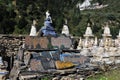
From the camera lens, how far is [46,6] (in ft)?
118

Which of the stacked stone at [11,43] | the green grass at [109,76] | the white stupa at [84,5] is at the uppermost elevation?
the white stupa at [84,5]

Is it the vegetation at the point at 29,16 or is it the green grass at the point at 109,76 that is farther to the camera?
the vegetation at the point at 29,16

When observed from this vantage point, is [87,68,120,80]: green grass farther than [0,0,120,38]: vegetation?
No

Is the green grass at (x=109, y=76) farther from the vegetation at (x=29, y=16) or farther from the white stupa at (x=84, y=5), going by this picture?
the white stupa at (x=84, y=5)

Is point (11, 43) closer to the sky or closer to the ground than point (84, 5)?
closer to the ground

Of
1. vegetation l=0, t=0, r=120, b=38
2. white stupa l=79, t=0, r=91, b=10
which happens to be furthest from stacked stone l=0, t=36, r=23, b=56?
white stupa l=79, t=0, r=91, b=10

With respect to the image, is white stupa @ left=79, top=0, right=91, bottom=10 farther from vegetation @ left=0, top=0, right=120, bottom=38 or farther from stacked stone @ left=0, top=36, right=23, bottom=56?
stacked stone @ left=0, top=36, right=23, bottom=56

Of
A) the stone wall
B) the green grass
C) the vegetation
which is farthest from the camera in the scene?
the vegetation

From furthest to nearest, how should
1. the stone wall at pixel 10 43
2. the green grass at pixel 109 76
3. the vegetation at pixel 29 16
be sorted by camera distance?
the vegetation at pixel 29 16 < the stone wall at pixel 10 43 < the green grass at pixel 109 76

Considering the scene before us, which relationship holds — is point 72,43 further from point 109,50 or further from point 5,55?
point 5,55

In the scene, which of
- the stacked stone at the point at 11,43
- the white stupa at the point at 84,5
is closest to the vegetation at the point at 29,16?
the stacked stone at the point at 11,43

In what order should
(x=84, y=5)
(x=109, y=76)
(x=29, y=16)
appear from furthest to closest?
(x=84, y=5), (x=29, y=16), (x=109, y=76)

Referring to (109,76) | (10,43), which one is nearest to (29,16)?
(10,43)

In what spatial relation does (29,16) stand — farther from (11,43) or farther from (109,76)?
(109,76)
